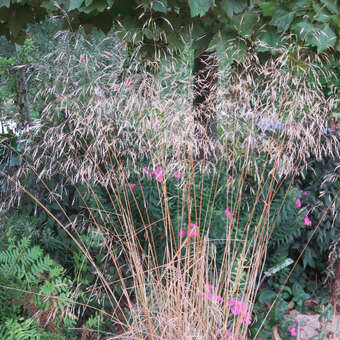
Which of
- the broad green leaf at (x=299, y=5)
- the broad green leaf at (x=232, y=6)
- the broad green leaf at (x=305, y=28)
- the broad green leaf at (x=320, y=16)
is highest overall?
the broad green leaf at (x=232, y=6)

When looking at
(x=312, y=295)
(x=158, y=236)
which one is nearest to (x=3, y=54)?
(x=158, y=236)

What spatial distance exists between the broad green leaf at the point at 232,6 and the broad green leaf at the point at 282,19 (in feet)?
0.49

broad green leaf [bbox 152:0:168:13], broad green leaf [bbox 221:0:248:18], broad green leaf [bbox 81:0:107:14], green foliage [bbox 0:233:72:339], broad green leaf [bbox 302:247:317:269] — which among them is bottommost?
broad green leaf [bbox 302:247:317:269]

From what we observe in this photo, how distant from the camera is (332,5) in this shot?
1.76 m

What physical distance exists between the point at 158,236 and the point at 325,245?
41.9 inches

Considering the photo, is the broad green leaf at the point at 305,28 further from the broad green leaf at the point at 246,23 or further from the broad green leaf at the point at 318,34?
the broad green leaf at the point at 246,23

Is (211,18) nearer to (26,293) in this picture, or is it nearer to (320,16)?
(320,16)

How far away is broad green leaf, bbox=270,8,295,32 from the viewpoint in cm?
181

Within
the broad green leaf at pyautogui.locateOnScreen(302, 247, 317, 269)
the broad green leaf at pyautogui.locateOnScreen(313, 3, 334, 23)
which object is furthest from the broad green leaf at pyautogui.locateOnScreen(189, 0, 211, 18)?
the broad green leaf at pyautogui.locateOnScreen(302, 247, 317, 269)

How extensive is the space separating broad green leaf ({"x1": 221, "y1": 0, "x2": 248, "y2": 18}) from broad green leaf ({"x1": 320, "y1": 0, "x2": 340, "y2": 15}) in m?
0.34

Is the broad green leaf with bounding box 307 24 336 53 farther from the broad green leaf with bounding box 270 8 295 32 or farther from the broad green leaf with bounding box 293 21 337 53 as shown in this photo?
the broad green leaf with bounding box 270 8 295 32

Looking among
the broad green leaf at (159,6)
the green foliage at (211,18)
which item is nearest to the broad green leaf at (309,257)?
the green foliage at (211,18)

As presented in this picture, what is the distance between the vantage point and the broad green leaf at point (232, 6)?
1.83m

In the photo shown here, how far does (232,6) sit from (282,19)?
0.76ft
